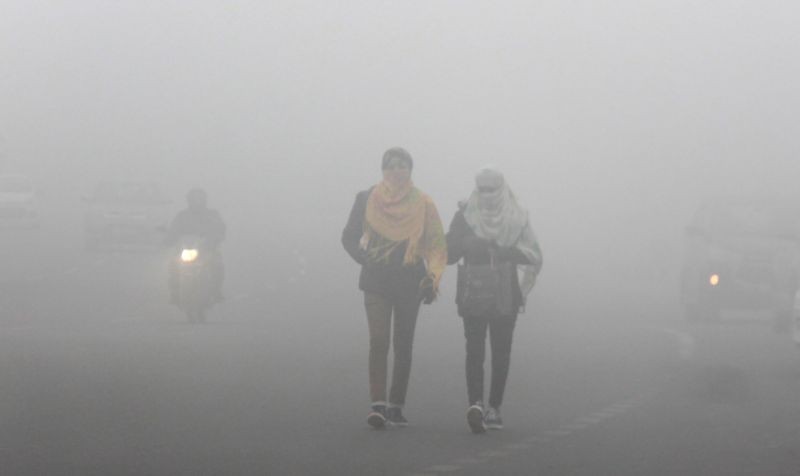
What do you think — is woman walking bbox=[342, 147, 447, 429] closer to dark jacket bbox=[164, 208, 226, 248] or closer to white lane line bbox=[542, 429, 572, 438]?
white lane line bbox=[542, 429, 572, 438]

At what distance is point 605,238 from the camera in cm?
7069

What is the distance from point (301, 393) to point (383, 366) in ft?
7.86

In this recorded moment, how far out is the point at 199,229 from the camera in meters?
22.6

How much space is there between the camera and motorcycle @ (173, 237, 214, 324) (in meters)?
22.7

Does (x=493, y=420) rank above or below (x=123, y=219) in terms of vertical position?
below

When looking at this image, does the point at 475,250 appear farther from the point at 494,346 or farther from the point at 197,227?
the point at 197,227

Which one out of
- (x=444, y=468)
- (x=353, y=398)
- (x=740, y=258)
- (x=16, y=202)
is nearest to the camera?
(x=444, y=468)

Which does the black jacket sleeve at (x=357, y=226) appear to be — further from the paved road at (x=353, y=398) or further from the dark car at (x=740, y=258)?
the dark car at (x=740, y=258)

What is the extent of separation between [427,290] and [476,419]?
0.90m

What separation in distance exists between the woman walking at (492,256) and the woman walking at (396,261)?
0.54 feet

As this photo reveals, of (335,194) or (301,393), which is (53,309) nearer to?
(301,393)

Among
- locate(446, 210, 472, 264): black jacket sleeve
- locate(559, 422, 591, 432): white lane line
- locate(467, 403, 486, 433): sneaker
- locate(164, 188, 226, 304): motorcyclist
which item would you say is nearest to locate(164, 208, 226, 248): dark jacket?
locate(164, 188, 226, 304): motorcyclist

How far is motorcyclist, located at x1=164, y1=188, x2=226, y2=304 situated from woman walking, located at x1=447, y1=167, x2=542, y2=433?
10820 millimetres

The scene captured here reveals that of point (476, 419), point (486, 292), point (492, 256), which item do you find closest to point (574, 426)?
point (476, 419)
